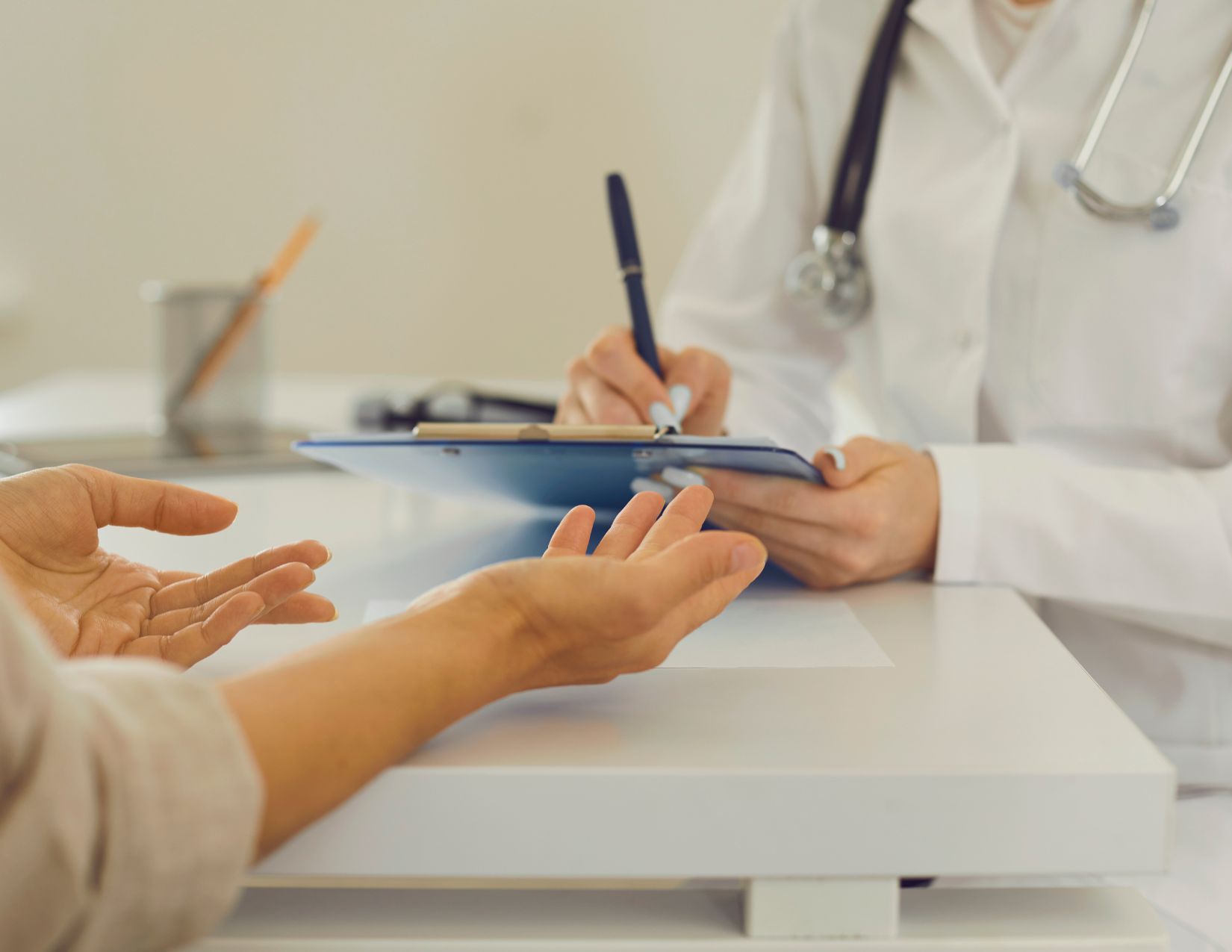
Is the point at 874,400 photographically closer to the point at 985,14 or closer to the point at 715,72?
the point at 985,14

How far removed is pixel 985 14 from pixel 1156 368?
370 millimetres

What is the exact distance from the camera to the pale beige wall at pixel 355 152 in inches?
101

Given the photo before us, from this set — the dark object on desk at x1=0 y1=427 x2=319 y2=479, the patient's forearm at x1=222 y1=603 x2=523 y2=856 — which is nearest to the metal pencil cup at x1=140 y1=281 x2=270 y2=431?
the dark object on desk at x1=0 y1=427 x2=319 y2=479

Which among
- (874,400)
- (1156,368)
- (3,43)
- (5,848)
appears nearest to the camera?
(5,848)

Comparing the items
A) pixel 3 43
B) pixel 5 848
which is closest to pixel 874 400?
pixel 5 848

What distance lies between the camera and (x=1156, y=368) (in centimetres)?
89

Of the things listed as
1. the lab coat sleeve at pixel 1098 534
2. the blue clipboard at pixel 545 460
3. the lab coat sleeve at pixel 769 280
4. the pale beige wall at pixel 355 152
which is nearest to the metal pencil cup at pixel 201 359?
the lab coat sleeve at pixel 769 280

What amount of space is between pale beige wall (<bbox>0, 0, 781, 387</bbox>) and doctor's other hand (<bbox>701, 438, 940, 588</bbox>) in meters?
2.04

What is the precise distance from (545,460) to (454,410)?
1.70 ft

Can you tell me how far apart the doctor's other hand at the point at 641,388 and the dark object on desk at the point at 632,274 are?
1 centimetres

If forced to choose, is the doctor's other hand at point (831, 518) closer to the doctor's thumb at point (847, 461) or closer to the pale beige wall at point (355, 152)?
the doctor's thumb at point (847, 461)

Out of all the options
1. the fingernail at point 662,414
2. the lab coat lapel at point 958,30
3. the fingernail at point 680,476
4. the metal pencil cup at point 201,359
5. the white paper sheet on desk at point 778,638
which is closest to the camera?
the white paper sheet on desk at point 778,638

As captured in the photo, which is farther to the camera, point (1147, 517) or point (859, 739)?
point (1147, 517)

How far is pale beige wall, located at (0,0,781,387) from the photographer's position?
2574mm
